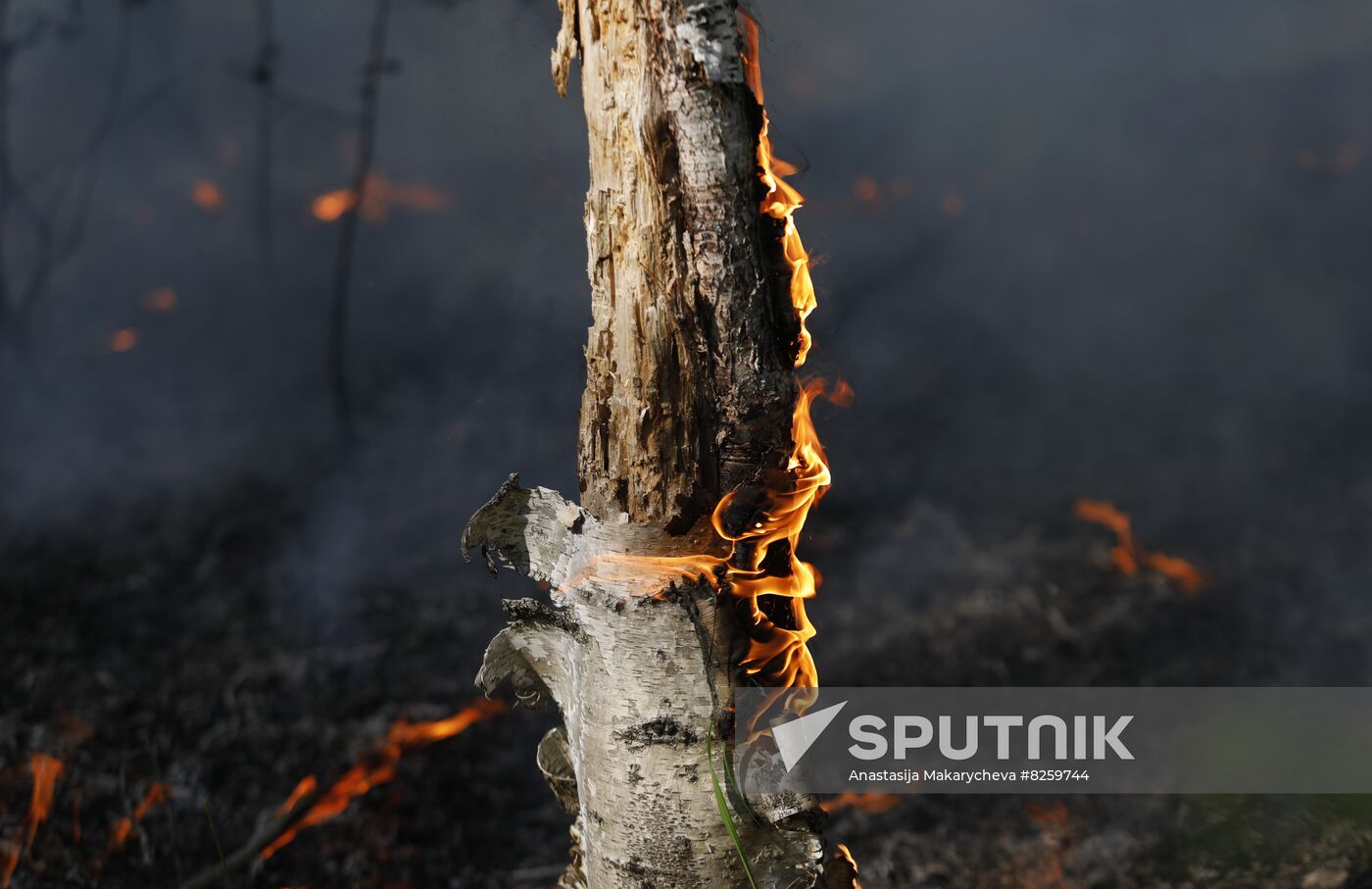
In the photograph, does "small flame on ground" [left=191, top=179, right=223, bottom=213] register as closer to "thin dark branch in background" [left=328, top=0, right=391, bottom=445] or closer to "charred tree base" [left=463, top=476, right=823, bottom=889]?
"thin dark branch in background" [left=328, top=0, right=391, bottom=445]

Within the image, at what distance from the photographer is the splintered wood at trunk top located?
4.51ft

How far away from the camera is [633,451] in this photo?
1454 millimetres

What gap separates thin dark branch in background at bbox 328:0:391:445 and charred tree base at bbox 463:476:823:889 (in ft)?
13.0

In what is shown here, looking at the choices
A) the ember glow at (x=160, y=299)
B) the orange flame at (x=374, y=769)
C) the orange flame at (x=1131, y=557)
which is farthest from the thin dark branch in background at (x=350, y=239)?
the orange flame at (x=1131, y=557)

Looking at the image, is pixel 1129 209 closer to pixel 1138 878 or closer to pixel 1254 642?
pixel 1254 642

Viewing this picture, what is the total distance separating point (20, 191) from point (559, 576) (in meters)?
4.82

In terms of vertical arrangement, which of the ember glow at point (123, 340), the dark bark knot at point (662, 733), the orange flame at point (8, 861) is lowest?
the orange flame at point (8, 861)

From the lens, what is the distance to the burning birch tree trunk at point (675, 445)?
1389mm

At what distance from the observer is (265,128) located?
5.03m

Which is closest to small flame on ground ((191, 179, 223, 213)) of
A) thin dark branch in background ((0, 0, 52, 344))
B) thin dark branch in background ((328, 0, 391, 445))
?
thin dark branch in background ((328, 0, 391, 445))

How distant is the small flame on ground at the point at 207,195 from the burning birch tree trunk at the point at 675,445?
13.9 feet

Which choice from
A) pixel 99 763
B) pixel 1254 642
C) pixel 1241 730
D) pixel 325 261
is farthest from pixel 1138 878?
pixel 325 261

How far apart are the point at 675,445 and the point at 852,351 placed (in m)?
2.46

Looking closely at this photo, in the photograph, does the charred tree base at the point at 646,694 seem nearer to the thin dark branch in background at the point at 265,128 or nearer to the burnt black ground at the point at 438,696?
the burnt black ground at the point at 438,696
